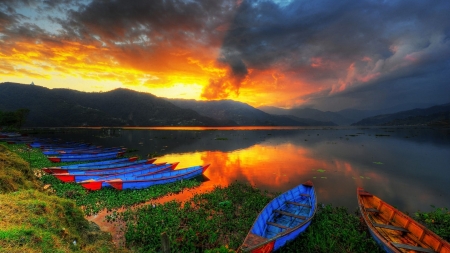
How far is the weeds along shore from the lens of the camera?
7051mm

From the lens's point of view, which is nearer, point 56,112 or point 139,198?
point 139,198

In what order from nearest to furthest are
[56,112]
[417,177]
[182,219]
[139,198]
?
[182,219]
[139,198]
[417,177]
[56,112]

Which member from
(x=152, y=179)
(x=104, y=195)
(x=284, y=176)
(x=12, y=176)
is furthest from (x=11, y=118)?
(x=284, y=176)

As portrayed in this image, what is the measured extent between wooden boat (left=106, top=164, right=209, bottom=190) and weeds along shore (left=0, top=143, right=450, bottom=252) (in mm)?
681

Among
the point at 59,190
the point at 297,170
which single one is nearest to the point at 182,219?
the point at 59,190

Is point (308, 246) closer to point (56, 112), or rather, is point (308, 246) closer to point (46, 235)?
point (46, 235)

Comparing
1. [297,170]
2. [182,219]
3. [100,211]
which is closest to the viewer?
[182,219]

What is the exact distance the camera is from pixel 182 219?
13.0m

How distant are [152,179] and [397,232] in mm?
18764

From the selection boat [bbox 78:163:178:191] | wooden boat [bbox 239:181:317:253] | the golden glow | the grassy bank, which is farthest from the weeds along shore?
the golden glow

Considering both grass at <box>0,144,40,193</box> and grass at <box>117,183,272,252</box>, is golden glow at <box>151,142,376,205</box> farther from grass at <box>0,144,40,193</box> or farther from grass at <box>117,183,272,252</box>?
grass at <box>0,144,40,193</box>

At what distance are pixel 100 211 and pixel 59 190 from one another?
6.12m

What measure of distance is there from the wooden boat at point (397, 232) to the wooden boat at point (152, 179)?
16.4 metres

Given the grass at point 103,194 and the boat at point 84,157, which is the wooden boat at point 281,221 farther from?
the boat at point 84,157
